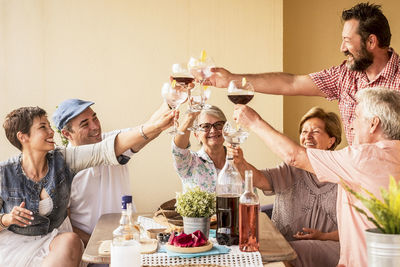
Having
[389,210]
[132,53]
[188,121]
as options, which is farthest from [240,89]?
[132,53]

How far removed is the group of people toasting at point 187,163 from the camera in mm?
2562

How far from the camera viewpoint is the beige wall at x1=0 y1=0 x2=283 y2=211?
457cm

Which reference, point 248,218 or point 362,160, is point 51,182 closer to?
point 248,218

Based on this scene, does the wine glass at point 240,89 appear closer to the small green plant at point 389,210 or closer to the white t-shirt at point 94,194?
the small green plant at point 389,210

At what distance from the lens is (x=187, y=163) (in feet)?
10.1

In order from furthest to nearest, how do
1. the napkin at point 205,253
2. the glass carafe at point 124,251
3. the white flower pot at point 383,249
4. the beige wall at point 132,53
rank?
the beige wall at point 132,53
the napkin at point 205,253
the glass carafe at point 124,251
the white flower pot at point 383,249

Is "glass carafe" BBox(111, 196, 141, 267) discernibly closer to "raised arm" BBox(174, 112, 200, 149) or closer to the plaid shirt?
"raised arm" BBox(174, 112, 200, 149)

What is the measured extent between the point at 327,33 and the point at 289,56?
49 centimetres

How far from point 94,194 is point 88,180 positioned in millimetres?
93

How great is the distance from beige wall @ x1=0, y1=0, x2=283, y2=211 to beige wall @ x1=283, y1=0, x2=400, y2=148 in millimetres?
828

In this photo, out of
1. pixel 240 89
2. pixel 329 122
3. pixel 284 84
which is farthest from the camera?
pixel 284 84

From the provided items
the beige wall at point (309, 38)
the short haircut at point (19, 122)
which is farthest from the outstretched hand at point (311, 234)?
the beige wall at point (309, 38)

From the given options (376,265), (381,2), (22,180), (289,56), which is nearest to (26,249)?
(22,180)

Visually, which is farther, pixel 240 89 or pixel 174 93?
pixel 174 93
